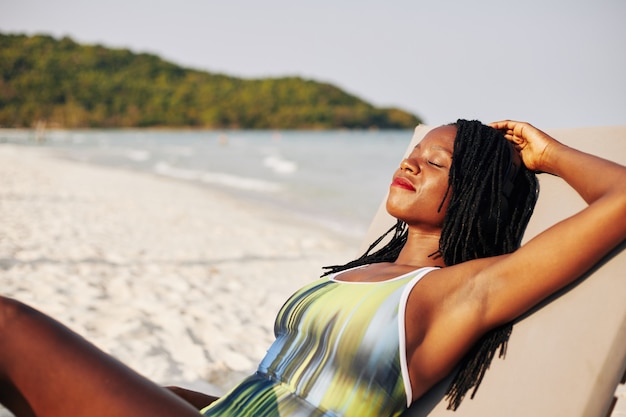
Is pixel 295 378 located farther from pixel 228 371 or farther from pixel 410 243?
pixel 228 371

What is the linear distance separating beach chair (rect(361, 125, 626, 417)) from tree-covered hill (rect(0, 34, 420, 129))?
89.3 m

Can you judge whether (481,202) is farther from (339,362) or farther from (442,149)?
(339,362)

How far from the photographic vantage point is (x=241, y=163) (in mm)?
30609

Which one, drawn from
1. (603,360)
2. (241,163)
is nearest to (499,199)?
(603,360)

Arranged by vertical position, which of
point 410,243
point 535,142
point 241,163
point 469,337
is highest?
point 535,142

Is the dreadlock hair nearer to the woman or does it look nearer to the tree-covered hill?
the woman

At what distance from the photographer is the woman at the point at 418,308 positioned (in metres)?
1.78

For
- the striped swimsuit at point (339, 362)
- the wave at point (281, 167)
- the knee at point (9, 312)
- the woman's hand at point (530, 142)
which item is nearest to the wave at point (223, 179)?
the wave at point (281, 167)

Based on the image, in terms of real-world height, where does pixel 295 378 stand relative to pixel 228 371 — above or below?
above

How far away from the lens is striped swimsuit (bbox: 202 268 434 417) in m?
1.79

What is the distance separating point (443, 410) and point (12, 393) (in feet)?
4.23

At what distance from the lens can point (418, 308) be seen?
1842 millimetres

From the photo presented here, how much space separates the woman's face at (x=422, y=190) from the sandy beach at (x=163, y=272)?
78.2 inches

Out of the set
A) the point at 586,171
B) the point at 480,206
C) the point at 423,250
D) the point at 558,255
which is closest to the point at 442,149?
the point at 480,206
